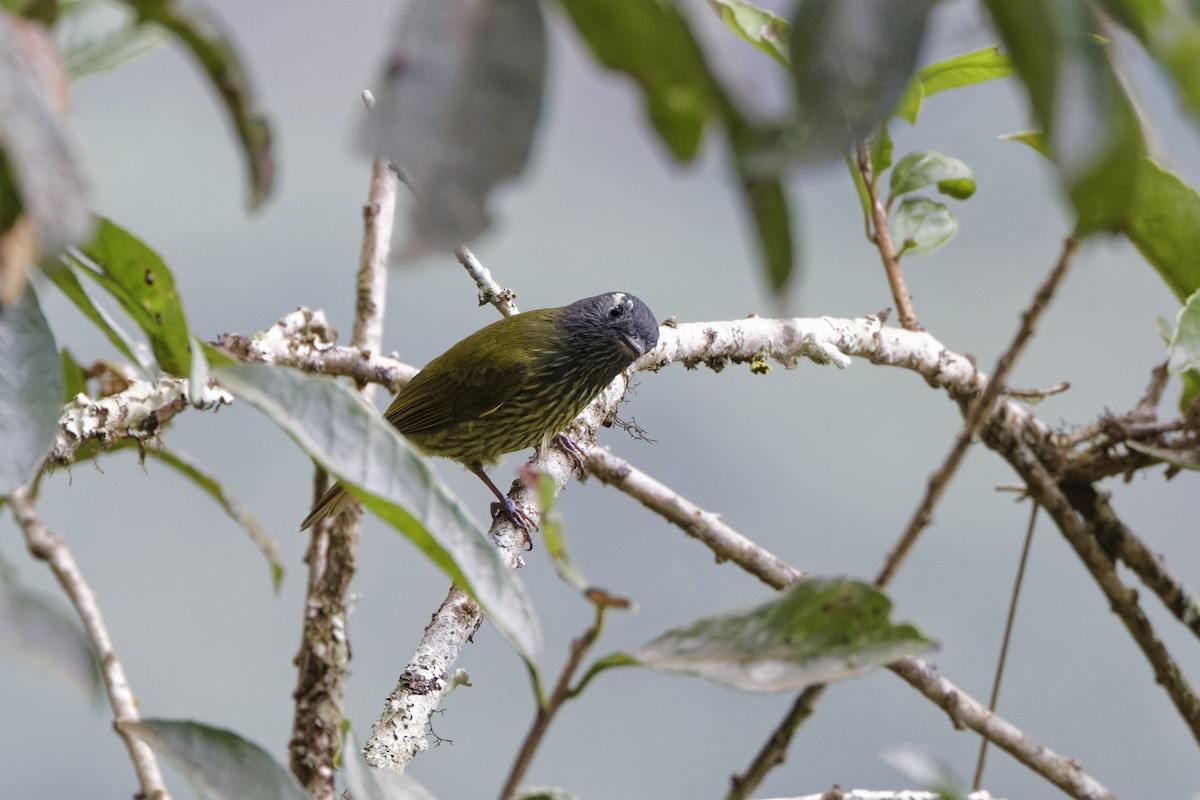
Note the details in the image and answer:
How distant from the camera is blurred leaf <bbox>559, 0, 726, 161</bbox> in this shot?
19.6 inches

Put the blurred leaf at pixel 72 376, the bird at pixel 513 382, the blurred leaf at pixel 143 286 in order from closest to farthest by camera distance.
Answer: the blurred leaf at pixel 143 286 < the blurred leaf at pixel 72 376 < the bird at pixel 513 382

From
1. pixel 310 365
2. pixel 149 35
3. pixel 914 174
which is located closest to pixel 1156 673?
pixel 914 174

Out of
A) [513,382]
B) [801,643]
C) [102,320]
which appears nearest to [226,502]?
[513,382]

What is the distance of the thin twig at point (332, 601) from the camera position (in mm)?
2719

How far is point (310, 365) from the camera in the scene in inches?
99.7

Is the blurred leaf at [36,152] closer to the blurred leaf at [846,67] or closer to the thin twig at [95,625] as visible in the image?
the blurred leaf at [846,67]

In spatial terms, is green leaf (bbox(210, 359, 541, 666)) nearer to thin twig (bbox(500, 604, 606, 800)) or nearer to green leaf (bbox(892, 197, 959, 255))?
thin twig (bbox(500, 604, 606, 800))

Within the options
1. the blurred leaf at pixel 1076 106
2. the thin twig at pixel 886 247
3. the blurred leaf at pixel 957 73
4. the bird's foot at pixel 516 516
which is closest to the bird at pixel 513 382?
the bird's foot at pixel 516 516

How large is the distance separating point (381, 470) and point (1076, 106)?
0.55 metres

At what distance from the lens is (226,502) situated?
2.63 metres

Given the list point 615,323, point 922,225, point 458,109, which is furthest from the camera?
point 615,323

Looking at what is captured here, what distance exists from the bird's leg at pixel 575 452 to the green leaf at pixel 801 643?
72.3 inches

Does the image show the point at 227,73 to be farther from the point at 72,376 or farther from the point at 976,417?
the point at 72,376

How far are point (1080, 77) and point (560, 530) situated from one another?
454 mm
